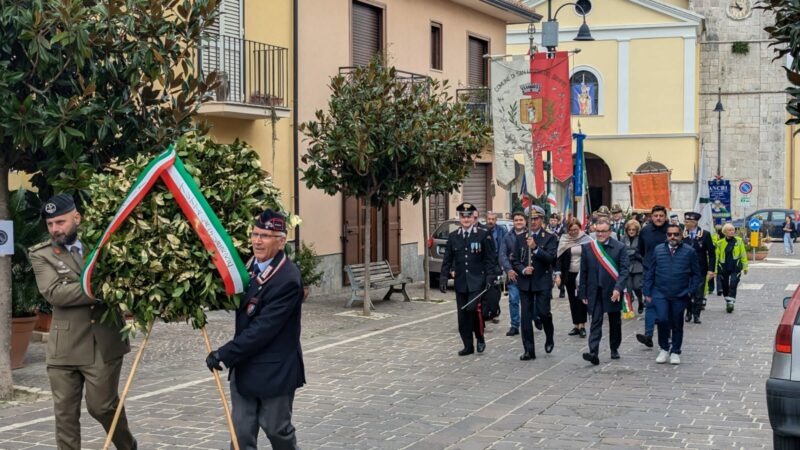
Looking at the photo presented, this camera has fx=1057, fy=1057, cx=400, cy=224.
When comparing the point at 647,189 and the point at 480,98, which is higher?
the point at 480,98

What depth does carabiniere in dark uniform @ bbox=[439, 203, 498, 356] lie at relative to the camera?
43.2 feet

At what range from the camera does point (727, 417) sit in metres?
9.52

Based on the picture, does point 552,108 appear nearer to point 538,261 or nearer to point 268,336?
point 538,261

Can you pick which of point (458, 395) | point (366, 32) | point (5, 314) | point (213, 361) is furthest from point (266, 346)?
point (366, 32)

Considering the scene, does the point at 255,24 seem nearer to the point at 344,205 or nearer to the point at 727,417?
the point at 344,205

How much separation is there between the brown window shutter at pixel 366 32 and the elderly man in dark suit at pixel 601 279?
34.7 feet

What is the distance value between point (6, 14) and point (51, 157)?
4.30ft

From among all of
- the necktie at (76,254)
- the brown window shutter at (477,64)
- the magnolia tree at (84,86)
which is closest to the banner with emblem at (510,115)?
the brown window shutter at (477,64)

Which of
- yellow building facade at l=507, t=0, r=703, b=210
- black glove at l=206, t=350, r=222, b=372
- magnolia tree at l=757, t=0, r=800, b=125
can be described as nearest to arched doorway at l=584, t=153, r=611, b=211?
yellow building facade at l=507, t=0, r=703, b=210

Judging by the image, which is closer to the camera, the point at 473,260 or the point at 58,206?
the point at 58,206

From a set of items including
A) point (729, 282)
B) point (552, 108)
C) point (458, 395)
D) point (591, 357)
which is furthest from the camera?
point (552, 108)

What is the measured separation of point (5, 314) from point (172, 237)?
4.86 meters

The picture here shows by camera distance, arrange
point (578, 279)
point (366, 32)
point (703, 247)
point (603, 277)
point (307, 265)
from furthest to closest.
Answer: point (366, 32), point (307, 265), point (703, 247), point (578, 279), point (603, 277)

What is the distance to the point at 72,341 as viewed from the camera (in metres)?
6.73
